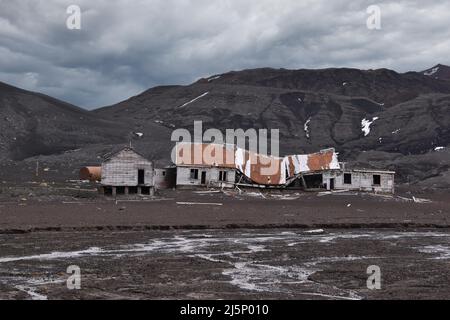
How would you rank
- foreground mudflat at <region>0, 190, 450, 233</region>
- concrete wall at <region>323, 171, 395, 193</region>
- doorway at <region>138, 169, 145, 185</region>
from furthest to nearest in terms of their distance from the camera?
concrete wall at <region>323, 171, 395, 193</region> → doorway at <region>138, 169, 145, 185</region> → foreground mudflat at <region>0, 190, 450, 233</region>

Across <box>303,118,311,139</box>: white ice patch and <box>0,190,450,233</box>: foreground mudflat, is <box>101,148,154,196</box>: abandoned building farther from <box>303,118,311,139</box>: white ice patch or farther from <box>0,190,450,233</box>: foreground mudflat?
<box>303,118,311,139</box>: white ice patch

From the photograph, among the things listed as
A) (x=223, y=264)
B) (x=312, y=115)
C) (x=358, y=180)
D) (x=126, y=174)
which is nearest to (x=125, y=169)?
(x=126, y=174)

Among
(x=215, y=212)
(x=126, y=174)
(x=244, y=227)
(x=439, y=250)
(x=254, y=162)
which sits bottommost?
(x=439, y=250)

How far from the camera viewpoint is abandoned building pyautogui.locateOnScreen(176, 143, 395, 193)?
5284 cm

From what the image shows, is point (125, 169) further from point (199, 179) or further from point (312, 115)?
point (312, 115)

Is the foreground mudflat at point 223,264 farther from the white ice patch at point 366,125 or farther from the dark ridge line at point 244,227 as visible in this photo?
the white ice patch at point 366,125

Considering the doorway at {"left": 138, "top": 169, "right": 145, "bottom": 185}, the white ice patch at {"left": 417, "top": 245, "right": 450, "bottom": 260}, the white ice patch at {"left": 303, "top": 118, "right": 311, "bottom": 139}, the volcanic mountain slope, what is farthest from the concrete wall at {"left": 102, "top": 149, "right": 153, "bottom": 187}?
the white ice patch at {"left": 303, "top": 118, "right": 311, "bottom": 139}

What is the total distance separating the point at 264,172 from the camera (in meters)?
57.0

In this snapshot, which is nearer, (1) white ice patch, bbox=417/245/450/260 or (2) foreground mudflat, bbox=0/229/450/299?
(2) foreground mudflat, bbox=0/229/450/299

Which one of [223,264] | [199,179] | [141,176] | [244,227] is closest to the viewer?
[223,264]

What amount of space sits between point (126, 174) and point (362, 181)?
2066 centimetres

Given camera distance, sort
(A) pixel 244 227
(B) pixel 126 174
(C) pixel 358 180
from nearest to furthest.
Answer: (A) pixel 244 227
(B) pixel 126 174
(C) pixel 358 180
